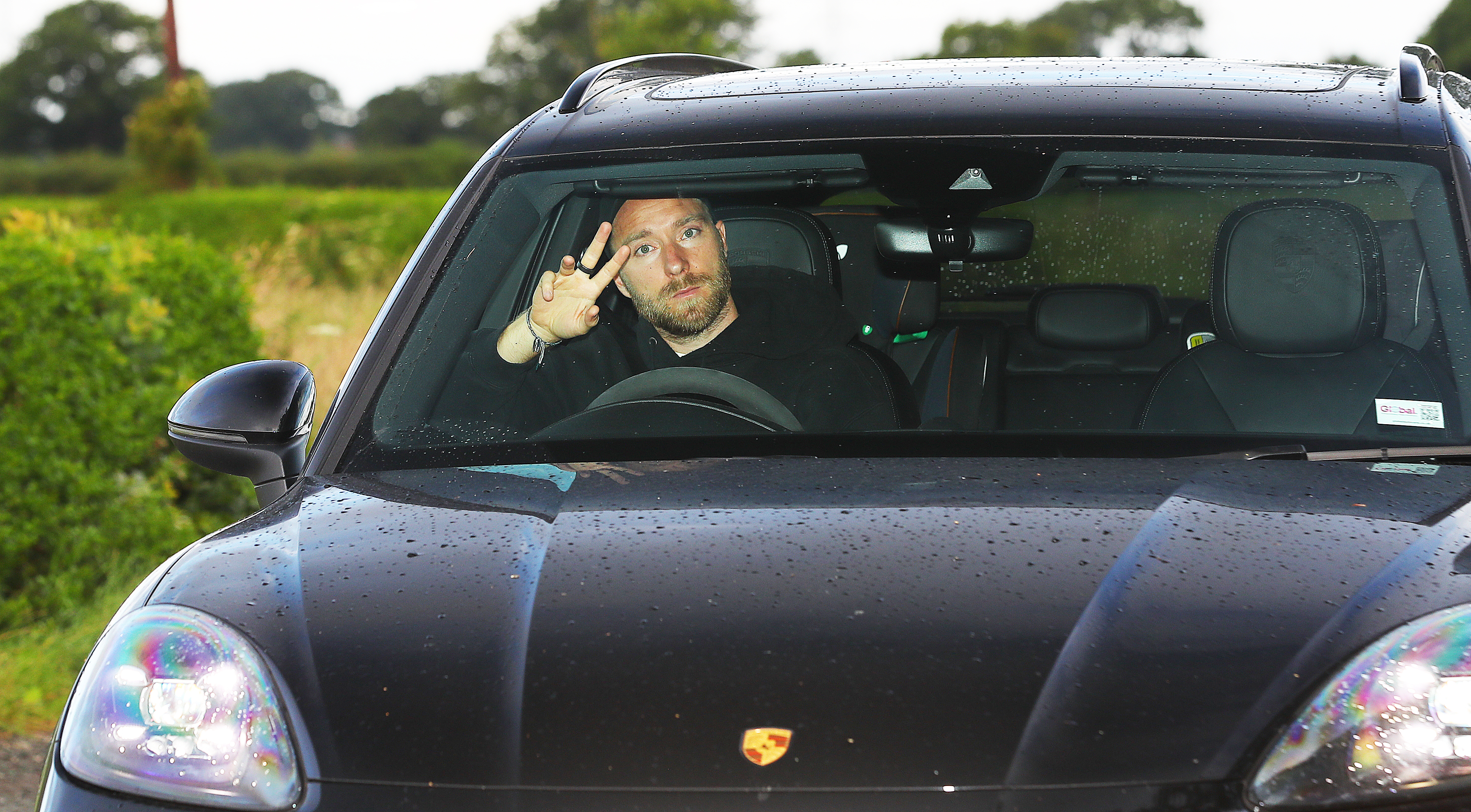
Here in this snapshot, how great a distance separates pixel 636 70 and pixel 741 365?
1.27 meters

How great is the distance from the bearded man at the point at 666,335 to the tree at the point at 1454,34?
5601 centimetres

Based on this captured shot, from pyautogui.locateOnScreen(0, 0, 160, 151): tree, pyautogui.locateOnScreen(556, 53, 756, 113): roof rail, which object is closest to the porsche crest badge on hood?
pyautogui.locateOnScreen(556, 53, 756, 113): roof rail

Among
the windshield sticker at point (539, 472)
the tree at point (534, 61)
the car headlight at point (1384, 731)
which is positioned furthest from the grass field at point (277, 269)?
the tree at point (534, 61)

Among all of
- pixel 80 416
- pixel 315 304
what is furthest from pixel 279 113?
pixel 80 416

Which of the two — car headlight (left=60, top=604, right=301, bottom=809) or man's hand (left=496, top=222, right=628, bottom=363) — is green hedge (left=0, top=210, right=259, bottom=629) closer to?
man's hand (left=496, top=222, right=628, bottom=363)

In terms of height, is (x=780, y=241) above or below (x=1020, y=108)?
below

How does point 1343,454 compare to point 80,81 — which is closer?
point 1343,454

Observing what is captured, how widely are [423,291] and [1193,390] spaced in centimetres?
139

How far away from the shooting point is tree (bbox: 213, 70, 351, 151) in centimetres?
11256

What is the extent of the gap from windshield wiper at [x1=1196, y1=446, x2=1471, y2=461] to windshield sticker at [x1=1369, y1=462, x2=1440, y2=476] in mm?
28

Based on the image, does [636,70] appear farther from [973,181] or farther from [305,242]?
[305,242]

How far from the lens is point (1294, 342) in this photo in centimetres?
269

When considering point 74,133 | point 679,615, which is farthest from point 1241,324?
point 74,133

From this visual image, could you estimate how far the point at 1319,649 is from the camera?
174 centimetres
